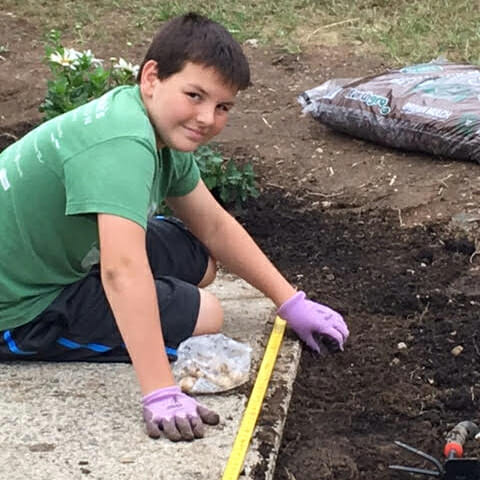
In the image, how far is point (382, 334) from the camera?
3459 mm

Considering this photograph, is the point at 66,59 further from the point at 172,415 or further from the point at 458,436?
the point at 458,436

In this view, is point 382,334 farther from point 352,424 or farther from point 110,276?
point 110,276

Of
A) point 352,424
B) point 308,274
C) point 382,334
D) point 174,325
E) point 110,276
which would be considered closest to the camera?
point 110,276

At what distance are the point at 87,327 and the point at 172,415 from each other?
0.50 m

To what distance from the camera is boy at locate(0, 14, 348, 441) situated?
2.71 metres

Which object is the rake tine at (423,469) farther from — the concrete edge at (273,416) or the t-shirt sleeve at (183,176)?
the t-shirt sleeve at (183,176)

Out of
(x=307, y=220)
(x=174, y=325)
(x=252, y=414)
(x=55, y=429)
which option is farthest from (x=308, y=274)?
(x=55, y=429)

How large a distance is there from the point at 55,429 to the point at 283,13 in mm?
4767

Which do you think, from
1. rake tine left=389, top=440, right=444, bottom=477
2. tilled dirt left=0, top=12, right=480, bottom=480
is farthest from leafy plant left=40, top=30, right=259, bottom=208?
rake tine left=389, top=440, right=444, bottom=477

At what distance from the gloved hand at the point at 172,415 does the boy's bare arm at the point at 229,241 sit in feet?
2.22

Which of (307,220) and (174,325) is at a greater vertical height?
(174,325)

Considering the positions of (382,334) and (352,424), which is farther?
(382,334)

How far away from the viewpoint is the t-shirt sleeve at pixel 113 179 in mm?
2689

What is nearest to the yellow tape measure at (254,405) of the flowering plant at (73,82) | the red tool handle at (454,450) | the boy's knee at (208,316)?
the boy's knee at (208,316)
